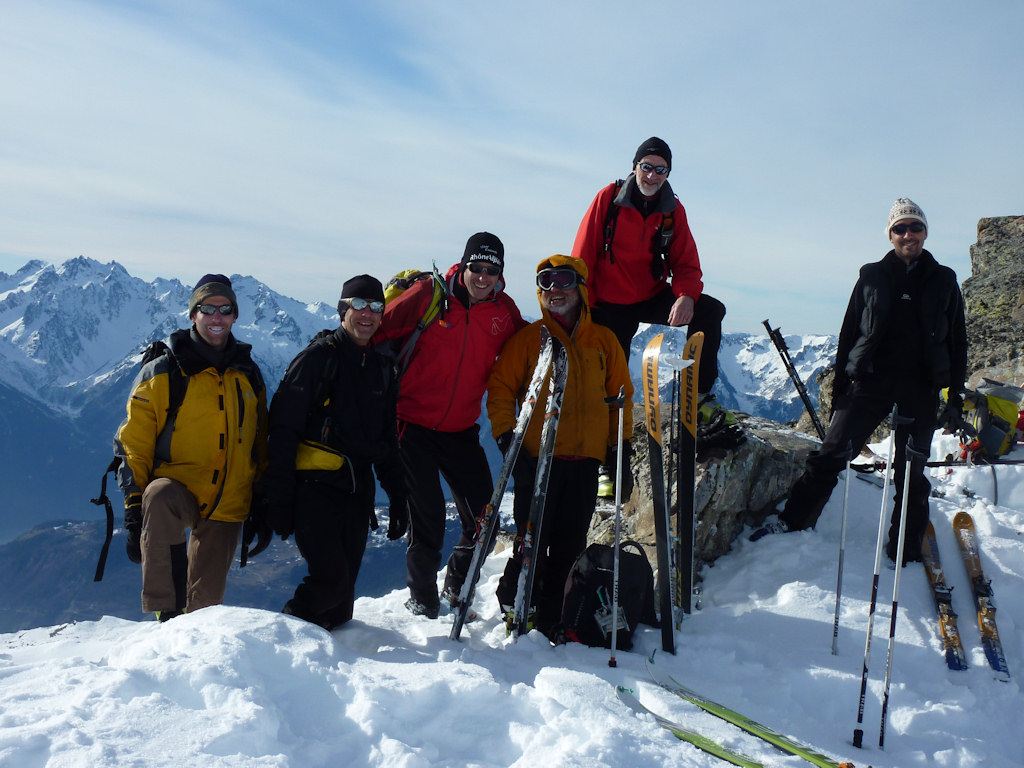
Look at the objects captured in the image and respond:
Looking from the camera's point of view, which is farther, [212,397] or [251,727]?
[212,397]

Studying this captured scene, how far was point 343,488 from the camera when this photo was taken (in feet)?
16.7

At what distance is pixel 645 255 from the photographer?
617 centimetres

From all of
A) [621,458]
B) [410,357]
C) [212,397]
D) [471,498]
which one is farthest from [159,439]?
[621,458]

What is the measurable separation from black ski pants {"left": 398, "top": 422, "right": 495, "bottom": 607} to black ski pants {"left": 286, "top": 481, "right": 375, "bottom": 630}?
1.69 ft

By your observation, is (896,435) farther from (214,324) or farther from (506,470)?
(214,324)

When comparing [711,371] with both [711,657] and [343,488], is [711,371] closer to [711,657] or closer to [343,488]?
[711,657]

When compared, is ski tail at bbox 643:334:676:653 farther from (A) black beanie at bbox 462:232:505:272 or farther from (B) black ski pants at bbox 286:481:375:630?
(B) black ski pants at bbox 286:481:375:630

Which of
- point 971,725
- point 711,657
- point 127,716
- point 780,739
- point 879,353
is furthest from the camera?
point 879,353

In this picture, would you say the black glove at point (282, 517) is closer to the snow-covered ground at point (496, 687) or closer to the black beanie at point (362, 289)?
the snow-covered ground at point (496, 687)

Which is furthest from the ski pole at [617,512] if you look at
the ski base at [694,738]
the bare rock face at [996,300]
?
the bare rock face at [996,300]

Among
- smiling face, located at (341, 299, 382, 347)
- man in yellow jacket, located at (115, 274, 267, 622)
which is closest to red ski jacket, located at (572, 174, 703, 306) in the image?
smiling face, located at (341, 299, 382, 347)

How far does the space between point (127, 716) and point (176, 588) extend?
1.89 meters

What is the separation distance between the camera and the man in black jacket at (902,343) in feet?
19.5

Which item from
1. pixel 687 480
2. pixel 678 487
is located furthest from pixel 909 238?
pixel 678 487
